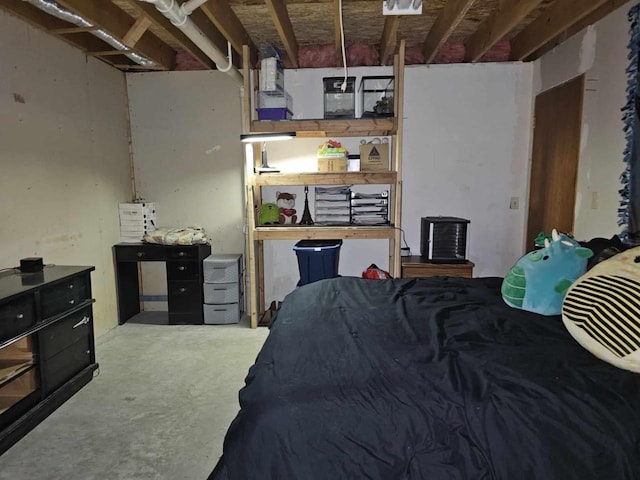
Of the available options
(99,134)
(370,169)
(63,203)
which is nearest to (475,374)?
(370,169)

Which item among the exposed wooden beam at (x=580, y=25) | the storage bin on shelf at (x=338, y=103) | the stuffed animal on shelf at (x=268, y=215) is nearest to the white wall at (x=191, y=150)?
the stuffed animal on shelf at (x=268, y=215)

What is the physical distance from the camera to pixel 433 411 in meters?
1.12

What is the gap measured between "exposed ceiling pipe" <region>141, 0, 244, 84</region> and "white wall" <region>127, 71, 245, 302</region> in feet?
1.50

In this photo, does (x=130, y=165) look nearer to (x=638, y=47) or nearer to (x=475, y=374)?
(x=475, y=374)

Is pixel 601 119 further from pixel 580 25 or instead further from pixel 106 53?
pixel 106 53

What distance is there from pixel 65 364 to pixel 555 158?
13.0 ft

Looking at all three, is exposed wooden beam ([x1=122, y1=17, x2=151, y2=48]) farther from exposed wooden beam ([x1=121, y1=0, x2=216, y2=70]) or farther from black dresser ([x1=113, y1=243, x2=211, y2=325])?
black dresser ([x1=113, y1=243, x2=211, y2=325])

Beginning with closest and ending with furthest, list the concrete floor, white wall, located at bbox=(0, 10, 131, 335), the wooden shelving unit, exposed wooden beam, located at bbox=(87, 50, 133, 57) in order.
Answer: the concrete floor, white wall, located at bbox=(0, 10, 131, 335), exposed wooden beam, located at bbox=(87, 50, 133, 57), the wooden shelving unit

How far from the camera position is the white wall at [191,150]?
4.12m

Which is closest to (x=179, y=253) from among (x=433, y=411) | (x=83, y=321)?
(x=83, y=321)

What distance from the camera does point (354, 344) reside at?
60.1 inches

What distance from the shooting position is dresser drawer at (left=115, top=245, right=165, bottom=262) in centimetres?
387

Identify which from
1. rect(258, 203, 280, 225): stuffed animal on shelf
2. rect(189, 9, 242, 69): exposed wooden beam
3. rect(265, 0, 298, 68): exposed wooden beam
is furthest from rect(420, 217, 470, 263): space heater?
rect(189, 9, 242, 69): exposed wooden beam

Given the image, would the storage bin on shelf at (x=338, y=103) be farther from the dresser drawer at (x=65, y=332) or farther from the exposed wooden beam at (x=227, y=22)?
the dresser drawer at (x=65, y=332)
